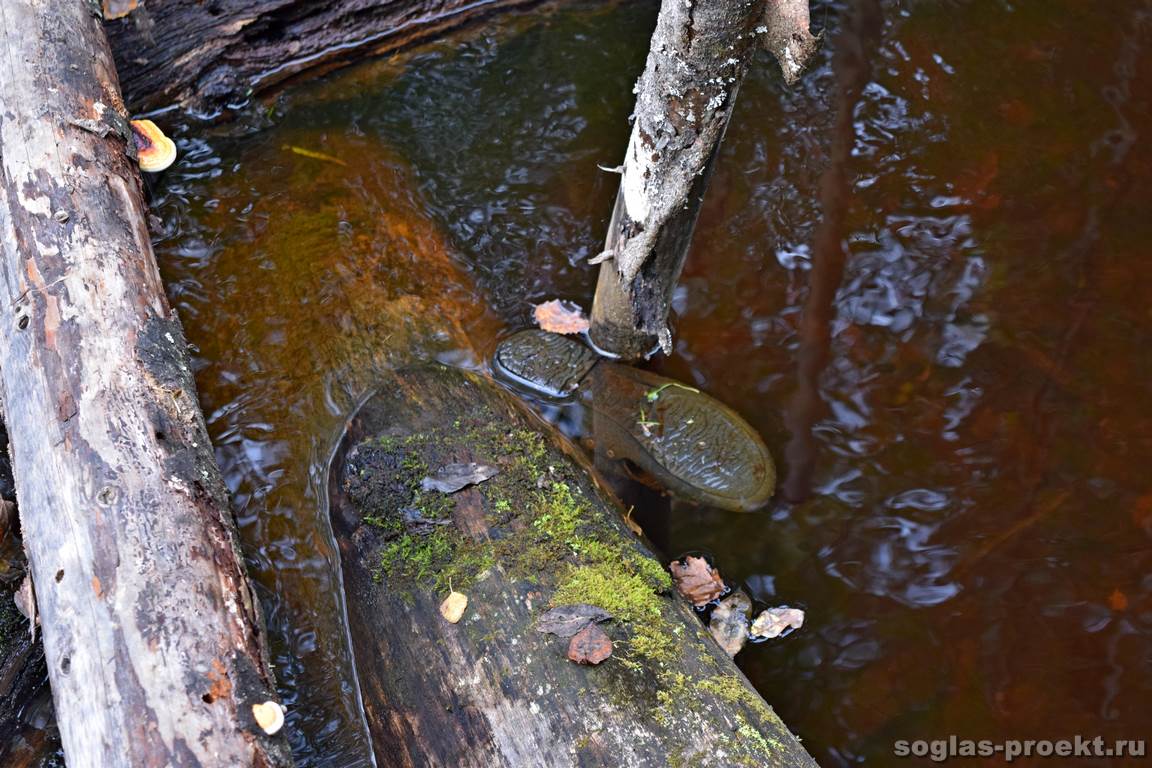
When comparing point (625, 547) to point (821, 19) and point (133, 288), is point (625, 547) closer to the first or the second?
point (133, 288)

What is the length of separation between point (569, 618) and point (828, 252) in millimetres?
2603

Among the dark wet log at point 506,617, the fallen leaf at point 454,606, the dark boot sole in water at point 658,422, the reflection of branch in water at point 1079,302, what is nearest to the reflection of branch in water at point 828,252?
the dark boot sole in water at point 658,422

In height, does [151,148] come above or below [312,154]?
above

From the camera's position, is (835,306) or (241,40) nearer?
(835,306)

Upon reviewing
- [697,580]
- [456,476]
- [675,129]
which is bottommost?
[697,580]

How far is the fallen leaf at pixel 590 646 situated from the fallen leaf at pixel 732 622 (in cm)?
86

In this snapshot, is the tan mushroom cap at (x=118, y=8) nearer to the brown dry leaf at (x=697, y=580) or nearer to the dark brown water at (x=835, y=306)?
the dark brown water at (x=835, y=306)

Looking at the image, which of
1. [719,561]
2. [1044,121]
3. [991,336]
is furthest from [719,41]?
[1044,121]

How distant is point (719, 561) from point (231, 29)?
3.98 meters

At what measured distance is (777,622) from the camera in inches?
125

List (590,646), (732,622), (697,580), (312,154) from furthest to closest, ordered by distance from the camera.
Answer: (312,154) < (697,580) < (732,622) < (590,646)

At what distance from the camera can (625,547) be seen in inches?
109

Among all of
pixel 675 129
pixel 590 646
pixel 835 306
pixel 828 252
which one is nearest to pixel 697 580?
pixel 590 646

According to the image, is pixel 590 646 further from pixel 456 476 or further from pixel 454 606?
pixel 456 476
